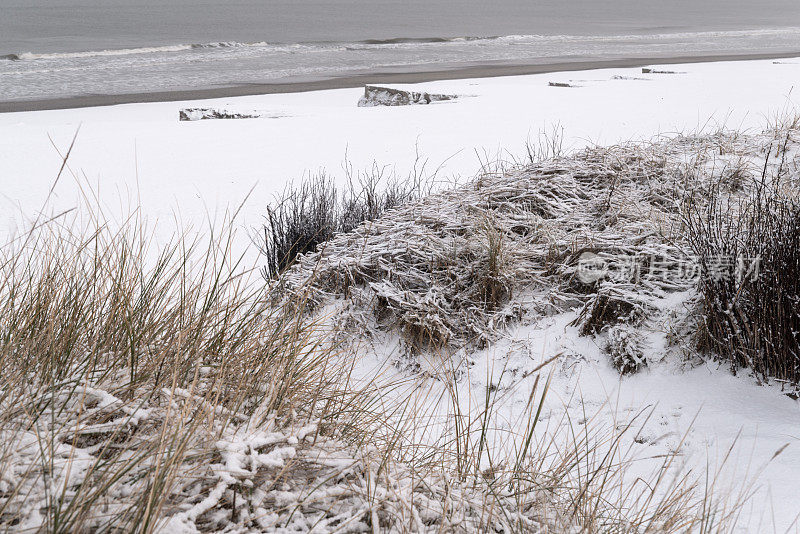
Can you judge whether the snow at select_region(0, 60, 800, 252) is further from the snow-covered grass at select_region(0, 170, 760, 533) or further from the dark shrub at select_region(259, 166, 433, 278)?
the snow-covered grass at select_region(0, 170, 760, 533)

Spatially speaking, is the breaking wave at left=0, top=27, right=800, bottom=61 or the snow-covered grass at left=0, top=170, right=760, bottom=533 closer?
the snow-covered grass at left=0, top=170, right=760, bottom=533

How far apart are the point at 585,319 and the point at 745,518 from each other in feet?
4.36

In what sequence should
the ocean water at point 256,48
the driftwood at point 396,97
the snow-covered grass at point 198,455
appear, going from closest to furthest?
1. the snow-covered grass at point 198,455
2. the driftwood at point 396,97
3. the ocean water at point 256,48

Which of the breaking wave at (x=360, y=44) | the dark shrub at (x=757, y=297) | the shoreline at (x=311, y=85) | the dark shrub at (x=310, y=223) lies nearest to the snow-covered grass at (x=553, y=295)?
the dark shrub at (x=757, y=297)

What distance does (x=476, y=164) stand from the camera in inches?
294

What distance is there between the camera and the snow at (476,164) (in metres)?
2.64

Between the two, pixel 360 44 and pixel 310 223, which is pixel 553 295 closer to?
pixel 310 223

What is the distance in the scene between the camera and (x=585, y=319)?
3.42 metres

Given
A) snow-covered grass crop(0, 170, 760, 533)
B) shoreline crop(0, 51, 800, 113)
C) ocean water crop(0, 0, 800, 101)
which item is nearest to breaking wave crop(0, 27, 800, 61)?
ocean water crop(0, 0, 800, 101)

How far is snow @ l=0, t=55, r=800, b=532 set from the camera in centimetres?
264

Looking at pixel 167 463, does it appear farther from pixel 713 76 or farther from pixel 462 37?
pixel 462 37

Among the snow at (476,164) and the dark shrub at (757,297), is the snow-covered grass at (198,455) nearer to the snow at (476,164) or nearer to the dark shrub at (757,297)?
the snow at (476,164)

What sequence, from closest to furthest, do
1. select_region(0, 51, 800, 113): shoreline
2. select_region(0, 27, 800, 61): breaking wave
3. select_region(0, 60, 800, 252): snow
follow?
select_region(0, 60, 800, 252): snow < select_region(0, 51, 800, 113): shoreline < select_region(0, 27, 800, 61): breaking wave

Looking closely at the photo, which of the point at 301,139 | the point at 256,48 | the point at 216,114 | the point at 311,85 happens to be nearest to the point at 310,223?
the point at 301,139
